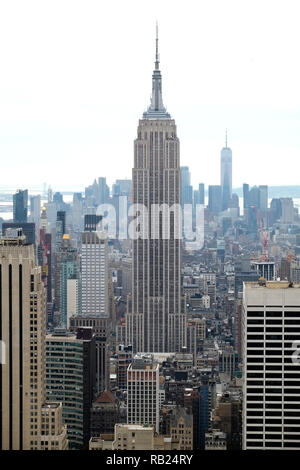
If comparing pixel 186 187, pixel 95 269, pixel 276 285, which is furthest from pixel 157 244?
pixel 276 285

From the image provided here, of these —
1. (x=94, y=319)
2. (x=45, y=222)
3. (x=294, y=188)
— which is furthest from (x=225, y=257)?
(x=294, y=188)

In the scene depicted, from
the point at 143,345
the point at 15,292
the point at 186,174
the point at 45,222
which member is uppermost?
the point at 186,174

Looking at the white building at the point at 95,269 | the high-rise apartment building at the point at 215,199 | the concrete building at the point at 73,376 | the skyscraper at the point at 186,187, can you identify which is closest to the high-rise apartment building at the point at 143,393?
the concrete building at the point at 73,376

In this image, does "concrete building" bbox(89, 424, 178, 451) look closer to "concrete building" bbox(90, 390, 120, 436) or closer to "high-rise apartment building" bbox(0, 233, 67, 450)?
"high-rise apartment building" bbox(0, 233, 67, 450)

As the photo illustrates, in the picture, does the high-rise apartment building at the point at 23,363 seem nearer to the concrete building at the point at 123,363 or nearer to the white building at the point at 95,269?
the concrete building at the point at 123,363

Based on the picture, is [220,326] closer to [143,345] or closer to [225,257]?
[225,257]

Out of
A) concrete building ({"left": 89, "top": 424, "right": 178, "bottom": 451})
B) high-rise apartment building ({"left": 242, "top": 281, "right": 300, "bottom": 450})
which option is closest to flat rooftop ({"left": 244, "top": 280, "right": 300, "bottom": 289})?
high-rise apartment building ({"left": 242, "top": 281, "right": 300, "bottom": 450})
